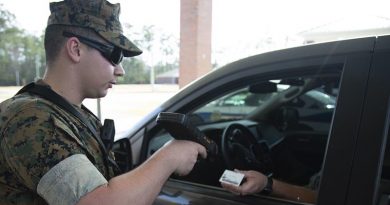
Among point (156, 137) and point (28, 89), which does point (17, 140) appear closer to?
point (28, 89)

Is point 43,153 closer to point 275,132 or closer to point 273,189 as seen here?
point 273,189

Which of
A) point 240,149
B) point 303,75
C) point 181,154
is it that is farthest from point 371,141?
point 240,149

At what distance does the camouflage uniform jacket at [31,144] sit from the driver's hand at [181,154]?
0.23 m

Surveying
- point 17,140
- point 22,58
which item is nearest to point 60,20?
point 17,140

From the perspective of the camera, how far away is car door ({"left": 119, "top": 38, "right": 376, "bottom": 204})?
→ 1.24 m

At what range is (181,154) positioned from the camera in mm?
1200

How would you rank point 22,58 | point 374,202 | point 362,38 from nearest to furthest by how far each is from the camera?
point 374,202 < point 362,38 < point 22,58

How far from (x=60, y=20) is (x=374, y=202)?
→ 1108 millimetres

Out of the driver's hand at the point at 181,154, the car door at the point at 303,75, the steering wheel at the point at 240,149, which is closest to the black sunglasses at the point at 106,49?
the driver's hand at the point at 181,154

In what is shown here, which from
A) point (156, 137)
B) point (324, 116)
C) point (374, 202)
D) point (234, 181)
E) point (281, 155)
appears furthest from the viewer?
point (324, 116)

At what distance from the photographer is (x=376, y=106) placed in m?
1.21

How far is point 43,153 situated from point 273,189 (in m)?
1.05

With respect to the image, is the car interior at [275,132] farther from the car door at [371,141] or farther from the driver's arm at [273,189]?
the car door at [371,141]

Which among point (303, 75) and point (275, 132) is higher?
point (303, 75)
